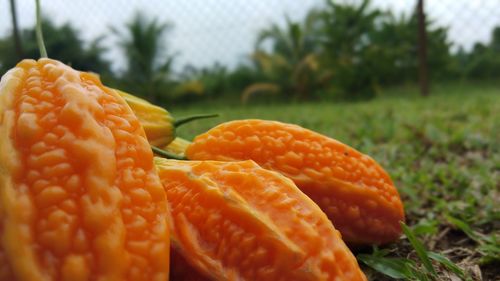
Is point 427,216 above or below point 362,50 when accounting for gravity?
above

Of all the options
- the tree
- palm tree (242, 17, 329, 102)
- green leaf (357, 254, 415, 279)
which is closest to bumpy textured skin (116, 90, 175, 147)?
green leaf (357, 254, 415, 279)

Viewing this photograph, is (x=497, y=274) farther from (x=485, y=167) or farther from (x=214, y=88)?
(x=214, y=88)

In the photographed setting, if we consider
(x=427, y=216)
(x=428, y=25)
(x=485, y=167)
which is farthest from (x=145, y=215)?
(x=428, y=25)

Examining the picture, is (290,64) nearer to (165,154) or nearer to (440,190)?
(440,190)

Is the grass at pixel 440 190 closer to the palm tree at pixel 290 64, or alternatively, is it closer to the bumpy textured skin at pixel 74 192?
the bumpy textured skin at pixel 74 192

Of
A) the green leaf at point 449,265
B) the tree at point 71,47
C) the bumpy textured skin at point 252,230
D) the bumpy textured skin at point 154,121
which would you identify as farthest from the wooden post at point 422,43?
the tree at point 71,47

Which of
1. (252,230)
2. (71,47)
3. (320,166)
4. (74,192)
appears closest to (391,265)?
(320,166)
